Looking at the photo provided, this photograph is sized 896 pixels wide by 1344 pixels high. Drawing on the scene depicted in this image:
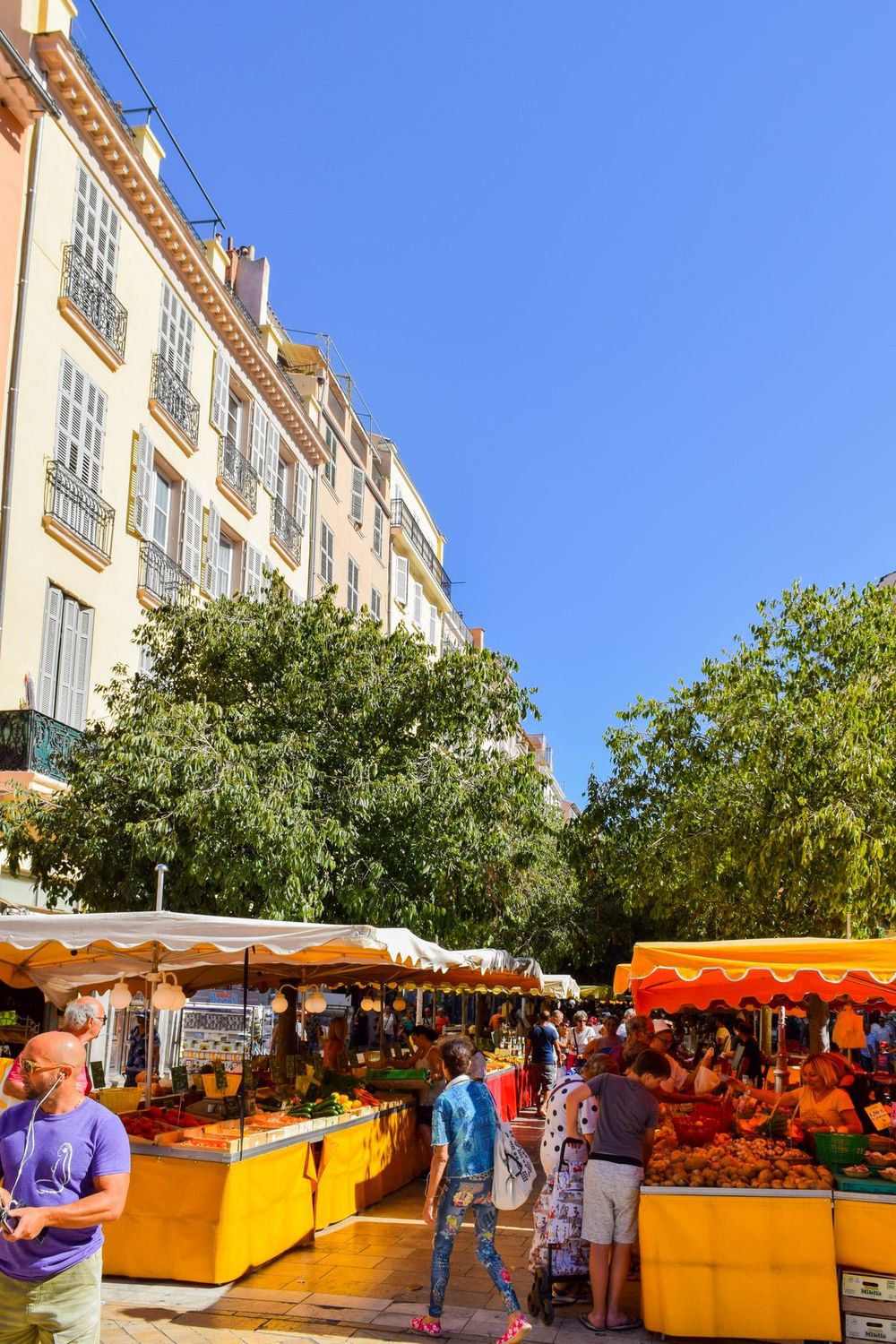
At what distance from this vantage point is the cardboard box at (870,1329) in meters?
6.72

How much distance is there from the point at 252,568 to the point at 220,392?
371cm

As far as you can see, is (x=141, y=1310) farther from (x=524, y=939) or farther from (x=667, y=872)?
(x=524, y=939)

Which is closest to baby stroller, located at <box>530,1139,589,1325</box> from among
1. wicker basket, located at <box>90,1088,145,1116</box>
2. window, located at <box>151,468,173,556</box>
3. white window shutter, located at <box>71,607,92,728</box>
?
wicker basket, located at <box>90,1088,145,1116</box>

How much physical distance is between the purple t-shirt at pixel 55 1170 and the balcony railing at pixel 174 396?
60.7 feet

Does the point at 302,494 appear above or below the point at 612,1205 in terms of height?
above

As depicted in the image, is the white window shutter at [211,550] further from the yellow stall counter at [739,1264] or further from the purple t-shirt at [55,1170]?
the purple t-shirt at [55,1170]

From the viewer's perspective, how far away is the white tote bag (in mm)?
6766

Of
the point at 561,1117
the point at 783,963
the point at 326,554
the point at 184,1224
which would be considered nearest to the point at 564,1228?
the point at 561,1117

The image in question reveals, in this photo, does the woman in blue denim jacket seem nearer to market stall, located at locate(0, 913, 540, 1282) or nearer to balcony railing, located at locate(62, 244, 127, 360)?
market stall, located at locate(0, 913, 540, 1282)

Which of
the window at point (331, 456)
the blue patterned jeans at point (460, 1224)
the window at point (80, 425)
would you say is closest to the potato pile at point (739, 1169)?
Result: the blue patterned jeans at point (460, 1224)

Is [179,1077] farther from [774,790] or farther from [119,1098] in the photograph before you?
[774,790]

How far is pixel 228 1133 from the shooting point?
8.42 meters

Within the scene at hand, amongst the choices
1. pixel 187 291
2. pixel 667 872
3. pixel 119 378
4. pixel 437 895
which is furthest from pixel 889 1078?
pixel 187 291

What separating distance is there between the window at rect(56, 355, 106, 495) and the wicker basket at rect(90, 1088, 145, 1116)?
1043 cm
